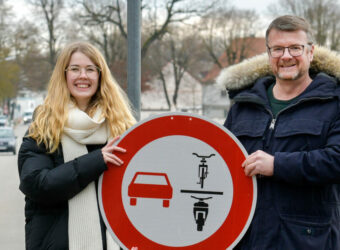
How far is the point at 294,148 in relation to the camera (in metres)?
2.45

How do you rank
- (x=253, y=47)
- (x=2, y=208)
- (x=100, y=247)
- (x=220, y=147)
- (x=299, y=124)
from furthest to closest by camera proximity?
(x=253, y=47) → (x=2, y=208) → (x=100, y=247) → (x=299, y=124) → (x=220, y=147)

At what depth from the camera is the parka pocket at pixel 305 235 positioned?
238 cm

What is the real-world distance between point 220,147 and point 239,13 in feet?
158

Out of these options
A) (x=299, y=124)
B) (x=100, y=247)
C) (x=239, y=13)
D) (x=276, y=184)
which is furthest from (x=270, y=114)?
(x=239, y=13)

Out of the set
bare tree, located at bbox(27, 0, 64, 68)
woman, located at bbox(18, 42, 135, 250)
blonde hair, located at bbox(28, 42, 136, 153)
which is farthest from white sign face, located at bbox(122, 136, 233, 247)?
bare tree, located at bbox(27, 0, 64, 68)

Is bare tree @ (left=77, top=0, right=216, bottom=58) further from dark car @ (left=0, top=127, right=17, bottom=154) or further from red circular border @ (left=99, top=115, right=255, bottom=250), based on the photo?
red circular border @ (left=99, top=115, right=255, bottom=250)

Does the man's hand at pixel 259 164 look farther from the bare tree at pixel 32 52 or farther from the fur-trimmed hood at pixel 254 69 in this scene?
the bare tree at pixel 32 52

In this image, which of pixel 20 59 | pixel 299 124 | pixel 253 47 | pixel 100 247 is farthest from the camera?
pixel 253 47

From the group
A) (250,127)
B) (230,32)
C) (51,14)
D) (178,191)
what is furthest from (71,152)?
(230,32)

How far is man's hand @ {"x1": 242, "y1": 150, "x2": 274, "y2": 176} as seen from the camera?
88.8 inches

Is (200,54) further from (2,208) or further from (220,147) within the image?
(220,147)

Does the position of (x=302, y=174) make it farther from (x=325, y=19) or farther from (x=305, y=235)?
(x=325, y=19)

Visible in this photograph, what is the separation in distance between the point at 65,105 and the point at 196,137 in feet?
2.63

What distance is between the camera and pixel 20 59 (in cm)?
4747
